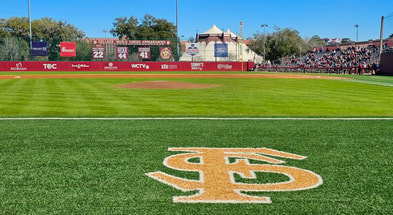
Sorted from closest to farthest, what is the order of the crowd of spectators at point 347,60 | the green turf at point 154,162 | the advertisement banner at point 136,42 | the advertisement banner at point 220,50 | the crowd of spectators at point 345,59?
the green turf at point 154,162
the crowd of spectators at point 347,60
the crowd of spectators at point 345,59
the advertisement banner at point 136,42
the advertisement banner at point 220,50

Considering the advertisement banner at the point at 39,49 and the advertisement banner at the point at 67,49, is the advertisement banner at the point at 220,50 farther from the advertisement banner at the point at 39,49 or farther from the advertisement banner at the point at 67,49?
the advertisement banner at the point at 39,49

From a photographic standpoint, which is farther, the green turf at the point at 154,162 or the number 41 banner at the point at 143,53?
the number 41 banner at the point at 143,53

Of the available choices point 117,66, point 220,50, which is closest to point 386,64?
point 220,50

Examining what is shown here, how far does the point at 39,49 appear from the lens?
43844mm

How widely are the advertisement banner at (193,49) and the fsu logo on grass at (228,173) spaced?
161 ft

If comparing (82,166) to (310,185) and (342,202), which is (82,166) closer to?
(310,185)

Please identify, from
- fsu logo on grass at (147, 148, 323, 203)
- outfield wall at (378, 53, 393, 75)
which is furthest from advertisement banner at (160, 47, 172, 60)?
fsu logo on grass at (147, 148, 323, 203)

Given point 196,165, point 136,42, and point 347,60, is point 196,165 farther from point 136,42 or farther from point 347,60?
point 347,60

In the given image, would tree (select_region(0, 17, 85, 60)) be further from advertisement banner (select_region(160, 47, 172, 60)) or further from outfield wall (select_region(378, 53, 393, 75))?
outfield wall (select_region(378, 53, 393, 75))

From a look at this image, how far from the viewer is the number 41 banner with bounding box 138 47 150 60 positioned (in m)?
48.6

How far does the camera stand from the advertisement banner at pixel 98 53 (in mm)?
46250

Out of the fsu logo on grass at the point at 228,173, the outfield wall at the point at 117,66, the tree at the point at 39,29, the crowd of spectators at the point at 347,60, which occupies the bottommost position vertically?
the fsu logo on grass at the point at 228,173

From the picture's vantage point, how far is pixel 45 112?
8.55 m

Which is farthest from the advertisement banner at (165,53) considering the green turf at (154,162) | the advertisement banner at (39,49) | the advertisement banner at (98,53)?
the green turf at (154,162)
